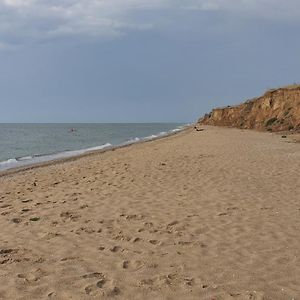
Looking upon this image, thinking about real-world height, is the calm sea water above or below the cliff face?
below

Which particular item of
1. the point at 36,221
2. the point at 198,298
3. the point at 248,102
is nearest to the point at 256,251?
the point at 198,298

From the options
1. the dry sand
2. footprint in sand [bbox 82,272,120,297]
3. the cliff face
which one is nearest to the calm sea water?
the dry sand

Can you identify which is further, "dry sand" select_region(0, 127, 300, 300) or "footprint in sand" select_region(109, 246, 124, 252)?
"footprint in sand" select_region(109, 246, 124, 252)

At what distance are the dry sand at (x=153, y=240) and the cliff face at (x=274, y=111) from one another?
117ft

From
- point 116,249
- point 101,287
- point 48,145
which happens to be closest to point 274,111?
point 48,145

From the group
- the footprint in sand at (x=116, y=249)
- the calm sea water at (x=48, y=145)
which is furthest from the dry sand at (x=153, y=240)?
the calm sea water at (x=48, y=145)

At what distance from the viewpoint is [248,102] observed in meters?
65.5

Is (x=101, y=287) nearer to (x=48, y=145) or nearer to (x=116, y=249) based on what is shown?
(x=116, y=249)

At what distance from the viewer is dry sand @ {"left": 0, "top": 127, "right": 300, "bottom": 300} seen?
462 centimetres

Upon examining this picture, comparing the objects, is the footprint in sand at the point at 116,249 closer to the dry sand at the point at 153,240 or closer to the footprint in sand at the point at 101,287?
the dry sand at the point at 153,240

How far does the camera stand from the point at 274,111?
52.4 m

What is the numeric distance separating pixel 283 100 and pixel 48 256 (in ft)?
163

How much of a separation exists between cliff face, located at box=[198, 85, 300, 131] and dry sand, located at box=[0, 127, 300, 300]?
3577 cm

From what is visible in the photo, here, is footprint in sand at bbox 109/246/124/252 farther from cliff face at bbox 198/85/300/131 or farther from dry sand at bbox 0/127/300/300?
cliff face at bbox 198/85/300/131
